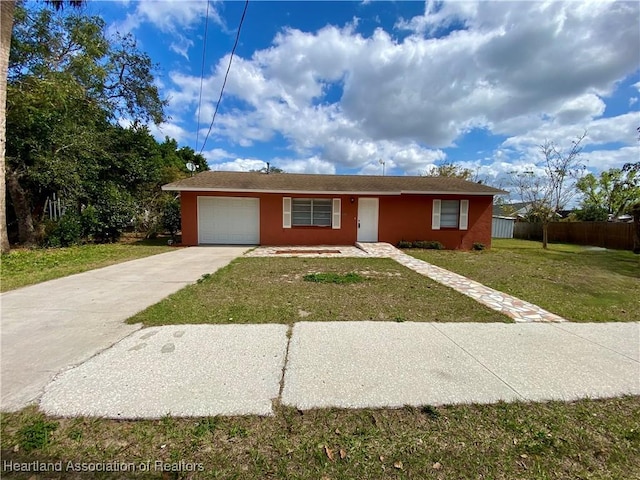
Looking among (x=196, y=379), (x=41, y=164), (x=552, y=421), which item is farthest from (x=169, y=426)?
(x=41, y=164)

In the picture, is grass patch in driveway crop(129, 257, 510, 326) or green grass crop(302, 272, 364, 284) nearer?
grass patch in driveway crop(129, 257, 510, 326)

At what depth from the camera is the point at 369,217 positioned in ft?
45.3

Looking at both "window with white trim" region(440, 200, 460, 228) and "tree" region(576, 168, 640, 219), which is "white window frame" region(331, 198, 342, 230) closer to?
"window with white trim" region(440, 200, 460, 228)

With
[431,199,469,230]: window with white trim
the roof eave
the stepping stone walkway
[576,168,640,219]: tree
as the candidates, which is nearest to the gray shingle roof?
the roof eave

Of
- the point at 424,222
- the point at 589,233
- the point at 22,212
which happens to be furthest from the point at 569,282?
the point at 22,212

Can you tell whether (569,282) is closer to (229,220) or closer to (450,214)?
(450,214)

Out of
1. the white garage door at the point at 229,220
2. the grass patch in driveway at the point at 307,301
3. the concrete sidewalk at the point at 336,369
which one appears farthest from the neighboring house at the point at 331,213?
the concrete sidewalk at the point at 336,369

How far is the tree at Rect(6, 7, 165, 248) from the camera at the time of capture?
1041cm

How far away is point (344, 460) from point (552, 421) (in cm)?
167

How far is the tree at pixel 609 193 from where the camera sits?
25.7 meters

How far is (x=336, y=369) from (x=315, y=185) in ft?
37.7

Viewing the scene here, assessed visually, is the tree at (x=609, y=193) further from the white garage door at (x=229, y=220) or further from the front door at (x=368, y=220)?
the white garage door at (x=229, y=220)

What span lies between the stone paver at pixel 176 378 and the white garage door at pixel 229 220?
32.5 ft

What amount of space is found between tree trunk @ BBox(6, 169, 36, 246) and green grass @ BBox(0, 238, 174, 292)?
158 cm
